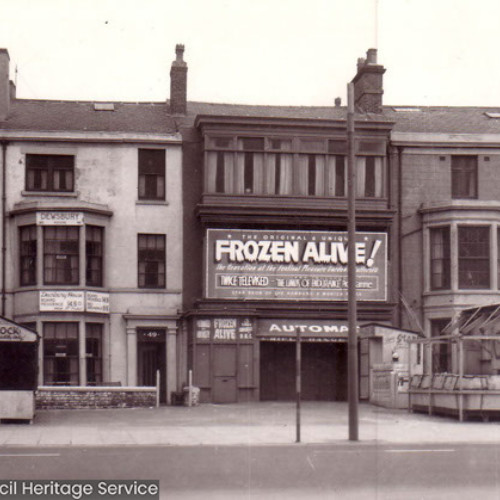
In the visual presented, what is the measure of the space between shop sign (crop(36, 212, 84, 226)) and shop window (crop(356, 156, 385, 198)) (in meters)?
10.2

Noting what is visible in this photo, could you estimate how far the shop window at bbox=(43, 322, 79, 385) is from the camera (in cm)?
3500

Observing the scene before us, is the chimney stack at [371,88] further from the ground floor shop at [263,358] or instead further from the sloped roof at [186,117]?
the ground floor shop at [263,358]

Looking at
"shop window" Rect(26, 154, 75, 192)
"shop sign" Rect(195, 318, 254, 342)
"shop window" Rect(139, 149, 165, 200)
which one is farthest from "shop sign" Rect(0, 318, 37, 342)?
"shop window" Rect(139, 149, 165, 200)

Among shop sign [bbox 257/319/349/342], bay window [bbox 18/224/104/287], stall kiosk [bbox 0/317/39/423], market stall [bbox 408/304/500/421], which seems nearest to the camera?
stall kiosk [bbox 0/317/39/423]

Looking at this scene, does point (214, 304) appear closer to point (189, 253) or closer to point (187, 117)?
point (189, 253)

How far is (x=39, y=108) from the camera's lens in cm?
3916

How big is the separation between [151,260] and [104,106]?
7.02m

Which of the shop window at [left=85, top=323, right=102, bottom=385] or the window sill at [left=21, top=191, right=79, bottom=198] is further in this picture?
the window sill at [left=21, top=191, right=79, bottom=198]

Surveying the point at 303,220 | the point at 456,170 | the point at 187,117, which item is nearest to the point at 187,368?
the point at 303,220

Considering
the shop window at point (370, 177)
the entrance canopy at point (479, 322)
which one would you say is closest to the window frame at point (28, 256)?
the shop window at point (370, 177)

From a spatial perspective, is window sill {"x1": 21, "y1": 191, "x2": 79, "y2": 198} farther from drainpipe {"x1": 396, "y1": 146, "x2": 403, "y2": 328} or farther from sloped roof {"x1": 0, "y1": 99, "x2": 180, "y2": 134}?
drainpipe {"x1": 396, "y1": 146, "x2": 403, "y2": 328}

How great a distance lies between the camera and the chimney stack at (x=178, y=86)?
3825 centimetres

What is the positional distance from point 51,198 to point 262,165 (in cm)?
772

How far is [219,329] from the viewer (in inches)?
1372
